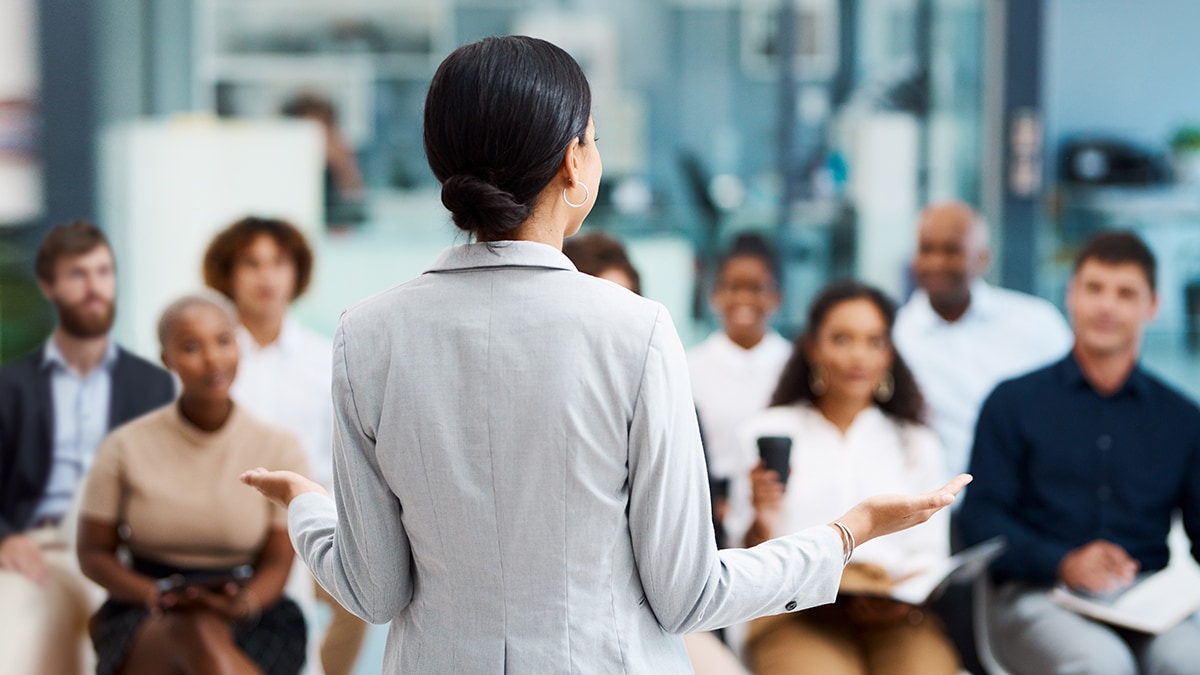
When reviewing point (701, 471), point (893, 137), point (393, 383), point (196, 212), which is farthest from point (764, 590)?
point (893, 137)

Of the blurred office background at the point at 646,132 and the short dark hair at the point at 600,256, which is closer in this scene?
the short dark hair at the point at 600,256

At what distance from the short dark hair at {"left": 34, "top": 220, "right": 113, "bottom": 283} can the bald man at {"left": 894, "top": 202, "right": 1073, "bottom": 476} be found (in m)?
2.25

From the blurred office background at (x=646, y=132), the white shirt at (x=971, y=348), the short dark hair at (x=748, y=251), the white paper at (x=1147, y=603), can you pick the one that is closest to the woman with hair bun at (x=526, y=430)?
the white paper at (x=1147, y=603)

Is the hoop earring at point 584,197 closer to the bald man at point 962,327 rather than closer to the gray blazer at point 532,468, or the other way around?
the gray blazer at point 532,468

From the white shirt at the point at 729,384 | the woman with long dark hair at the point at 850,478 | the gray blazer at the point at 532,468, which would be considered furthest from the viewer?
the white shirt at the point at 729,384

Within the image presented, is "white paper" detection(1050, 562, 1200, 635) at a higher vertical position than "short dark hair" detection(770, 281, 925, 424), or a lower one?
lower

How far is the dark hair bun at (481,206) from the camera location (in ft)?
3.60

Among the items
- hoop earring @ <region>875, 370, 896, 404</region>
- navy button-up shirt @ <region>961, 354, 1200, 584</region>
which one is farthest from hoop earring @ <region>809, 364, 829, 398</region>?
navy button-up shirt @ <region>961, 354, 1200, 584</region>

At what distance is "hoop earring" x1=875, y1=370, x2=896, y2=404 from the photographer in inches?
111

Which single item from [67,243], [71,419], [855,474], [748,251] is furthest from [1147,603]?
[67,243]

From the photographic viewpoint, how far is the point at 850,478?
268 cm

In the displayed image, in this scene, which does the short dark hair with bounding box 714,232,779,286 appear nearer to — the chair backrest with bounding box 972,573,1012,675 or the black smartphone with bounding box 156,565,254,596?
the chair backrest with bounding box 972,573,1012,675

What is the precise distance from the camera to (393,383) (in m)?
1.11

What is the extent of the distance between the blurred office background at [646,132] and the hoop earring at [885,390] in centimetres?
173
